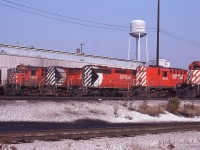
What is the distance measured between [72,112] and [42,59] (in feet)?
101

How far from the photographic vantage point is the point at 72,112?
20.2 meters

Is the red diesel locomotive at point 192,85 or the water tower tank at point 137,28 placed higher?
the water tower tank at point 137,28

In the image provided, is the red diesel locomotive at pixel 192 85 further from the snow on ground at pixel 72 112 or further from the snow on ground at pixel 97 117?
the snow on ground at pixel 72 112

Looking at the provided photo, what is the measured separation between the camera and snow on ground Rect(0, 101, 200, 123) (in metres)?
18.0

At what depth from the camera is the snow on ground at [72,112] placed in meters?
18.0

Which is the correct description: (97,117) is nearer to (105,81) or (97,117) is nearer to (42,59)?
(105,81)

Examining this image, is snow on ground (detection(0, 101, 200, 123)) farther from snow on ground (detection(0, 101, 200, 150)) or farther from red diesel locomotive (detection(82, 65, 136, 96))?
red diesel locomotive (detection(82, 65, 136, 96))

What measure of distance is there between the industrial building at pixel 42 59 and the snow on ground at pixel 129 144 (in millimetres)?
28656

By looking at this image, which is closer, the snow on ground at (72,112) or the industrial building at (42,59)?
the snow on ground at (72,112)

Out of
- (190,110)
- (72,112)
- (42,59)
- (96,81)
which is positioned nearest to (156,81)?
(96,81)

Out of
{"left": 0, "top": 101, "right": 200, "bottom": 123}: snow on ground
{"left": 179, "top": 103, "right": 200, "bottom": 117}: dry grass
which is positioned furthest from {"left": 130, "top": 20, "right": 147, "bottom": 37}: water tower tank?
{"left": 0, "top": 101, "right": 200, "bottom": 123}: snow on ground

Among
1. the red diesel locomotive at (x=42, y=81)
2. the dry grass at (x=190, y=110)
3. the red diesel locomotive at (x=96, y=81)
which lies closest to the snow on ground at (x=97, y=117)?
the dry grass at (x=190, y=110)

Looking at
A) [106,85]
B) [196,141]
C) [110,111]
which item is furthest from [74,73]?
[196,141]

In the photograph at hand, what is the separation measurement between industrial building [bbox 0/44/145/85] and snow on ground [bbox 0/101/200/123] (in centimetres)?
1973
